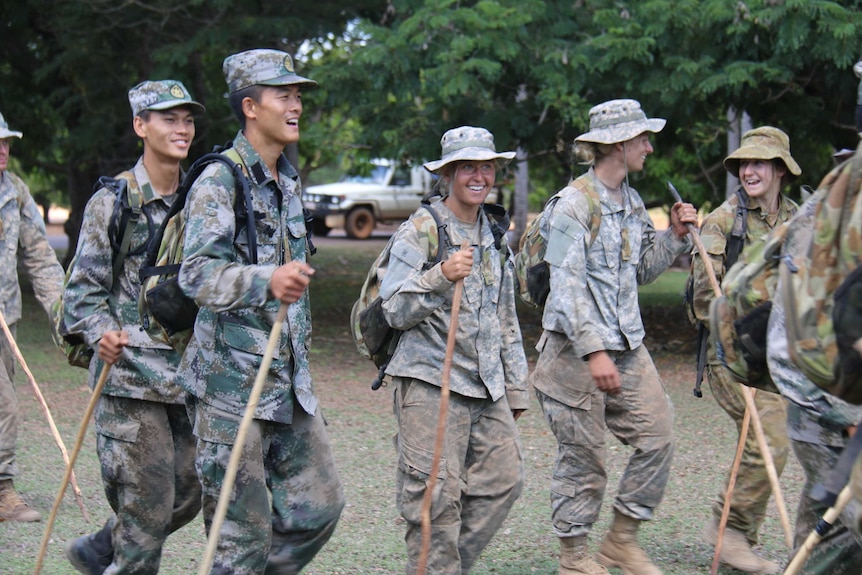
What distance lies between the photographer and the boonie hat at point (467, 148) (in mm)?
5344

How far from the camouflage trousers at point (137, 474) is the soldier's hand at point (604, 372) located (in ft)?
5.89

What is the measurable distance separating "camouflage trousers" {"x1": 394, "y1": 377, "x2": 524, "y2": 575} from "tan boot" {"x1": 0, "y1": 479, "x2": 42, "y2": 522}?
2.65m

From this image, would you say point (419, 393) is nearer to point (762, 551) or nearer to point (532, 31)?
point (762, 551)

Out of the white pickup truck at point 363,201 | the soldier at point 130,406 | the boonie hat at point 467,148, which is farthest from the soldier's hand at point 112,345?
the white pickup truck at point 363,201

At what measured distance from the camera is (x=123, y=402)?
5.09 metres

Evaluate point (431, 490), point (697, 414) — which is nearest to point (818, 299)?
point (431, 490)

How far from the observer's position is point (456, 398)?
526cm

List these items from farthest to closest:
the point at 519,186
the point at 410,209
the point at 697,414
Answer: the point at 410,209 → the point at 519,186 → the point at 697,414

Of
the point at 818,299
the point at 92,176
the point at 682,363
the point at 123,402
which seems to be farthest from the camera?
the point at 92,176

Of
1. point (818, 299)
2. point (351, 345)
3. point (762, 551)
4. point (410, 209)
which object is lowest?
point (410, 209)

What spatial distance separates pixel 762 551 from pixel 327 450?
111 inches

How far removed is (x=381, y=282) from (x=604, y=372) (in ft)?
3.46

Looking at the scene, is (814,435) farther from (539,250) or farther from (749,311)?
(539,250)

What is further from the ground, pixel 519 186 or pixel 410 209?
pixel 519 186
